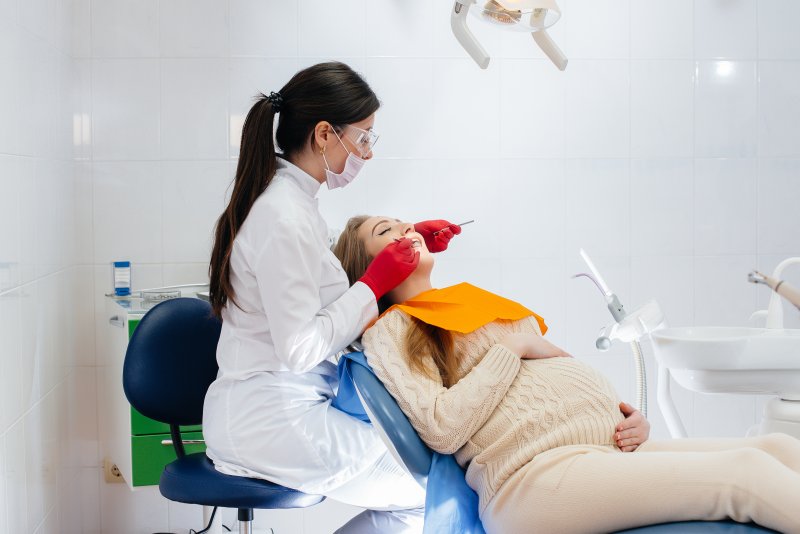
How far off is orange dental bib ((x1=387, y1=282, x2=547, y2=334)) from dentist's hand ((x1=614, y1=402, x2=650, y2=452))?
1.15ft

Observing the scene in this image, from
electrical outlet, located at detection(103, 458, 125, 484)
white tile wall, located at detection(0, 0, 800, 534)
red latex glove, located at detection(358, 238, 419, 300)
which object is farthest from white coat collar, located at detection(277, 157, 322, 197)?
electrical outlet, located at detection(103, 458, 125, 484)

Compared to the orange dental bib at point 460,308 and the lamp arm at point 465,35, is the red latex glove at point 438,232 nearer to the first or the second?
the orange dental bib at point 460,308

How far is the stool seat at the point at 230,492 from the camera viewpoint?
65.6 inches

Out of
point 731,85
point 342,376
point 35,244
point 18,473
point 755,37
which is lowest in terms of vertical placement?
point 18,473

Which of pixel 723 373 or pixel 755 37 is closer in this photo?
pixel 723 373

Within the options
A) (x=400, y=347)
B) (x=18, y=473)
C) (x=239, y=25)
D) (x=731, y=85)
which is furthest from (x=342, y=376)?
(x=731, y=85)

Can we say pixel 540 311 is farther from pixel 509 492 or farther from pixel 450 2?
pixel 509 492

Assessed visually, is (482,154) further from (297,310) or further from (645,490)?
(645,490)

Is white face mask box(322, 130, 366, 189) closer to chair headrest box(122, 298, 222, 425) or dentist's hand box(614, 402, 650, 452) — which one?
chair headrest box(122, 298, 222, 425)

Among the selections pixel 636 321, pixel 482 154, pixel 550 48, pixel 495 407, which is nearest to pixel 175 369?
pixel 495 407

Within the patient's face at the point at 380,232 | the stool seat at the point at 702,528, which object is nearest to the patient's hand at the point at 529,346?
the patient's face at the point at 380,232

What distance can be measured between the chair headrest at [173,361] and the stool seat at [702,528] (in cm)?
109

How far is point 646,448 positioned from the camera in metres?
1.67

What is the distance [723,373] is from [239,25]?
1.95m
